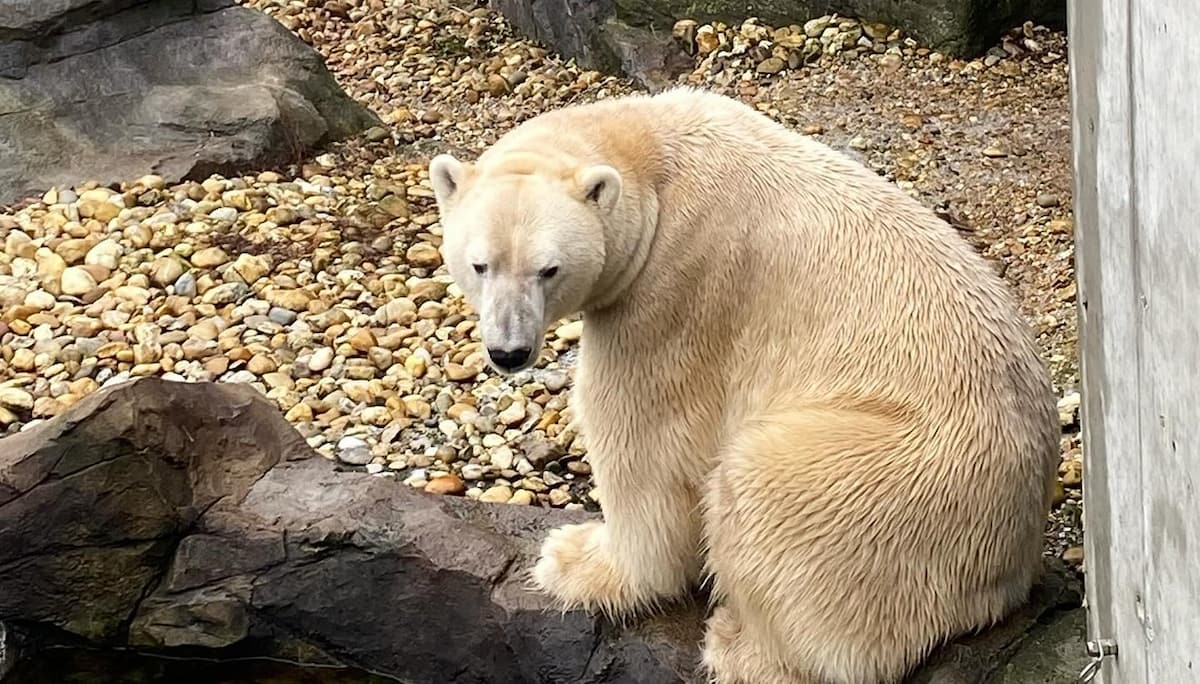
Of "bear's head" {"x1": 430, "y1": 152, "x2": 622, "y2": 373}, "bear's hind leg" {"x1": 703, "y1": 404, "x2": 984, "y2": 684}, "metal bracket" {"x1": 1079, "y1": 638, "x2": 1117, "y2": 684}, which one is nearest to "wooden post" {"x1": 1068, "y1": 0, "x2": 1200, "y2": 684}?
"metal bracket" {"x1": 1079, "y1": 638, "x2": 1117, "y2": 684}

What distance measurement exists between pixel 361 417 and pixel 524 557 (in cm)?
146

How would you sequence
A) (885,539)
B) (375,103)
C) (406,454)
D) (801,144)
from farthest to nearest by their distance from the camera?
(375,103) < (406,454) < (801,144) < (885,539)

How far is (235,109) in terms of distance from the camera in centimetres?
729

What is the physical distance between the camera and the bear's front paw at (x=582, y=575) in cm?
378

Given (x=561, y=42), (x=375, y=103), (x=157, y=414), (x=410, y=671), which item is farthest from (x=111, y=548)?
(x=561, y=42)

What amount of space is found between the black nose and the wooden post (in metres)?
1.25

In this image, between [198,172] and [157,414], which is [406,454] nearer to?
[157,414]

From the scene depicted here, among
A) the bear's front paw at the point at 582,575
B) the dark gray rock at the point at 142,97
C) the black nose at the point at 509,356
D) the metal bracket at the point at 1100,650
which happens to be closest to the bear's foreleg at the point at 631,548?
the bear's front paw at the point at 582,575

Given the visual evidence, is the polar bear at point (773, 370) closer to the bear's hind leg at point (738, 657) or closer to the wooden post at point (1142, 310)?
the bear's hind leg at point (738, 657)

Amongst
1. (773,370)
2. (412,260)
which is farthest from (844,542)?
(412,260)

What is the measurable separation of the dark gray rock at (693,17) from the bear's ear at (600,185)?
4654 millimetres

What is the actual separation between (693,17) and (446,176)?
5.27 meters

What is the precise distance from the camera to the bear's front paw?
378 centimetres

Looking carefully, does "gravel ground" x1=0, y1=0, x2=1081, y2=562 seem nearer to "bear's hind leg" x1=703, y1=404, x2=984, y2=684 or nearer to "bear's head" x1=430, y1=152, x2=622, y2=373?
"bear's hind leg" x1=703, y1=404, x2=984, y2=684
